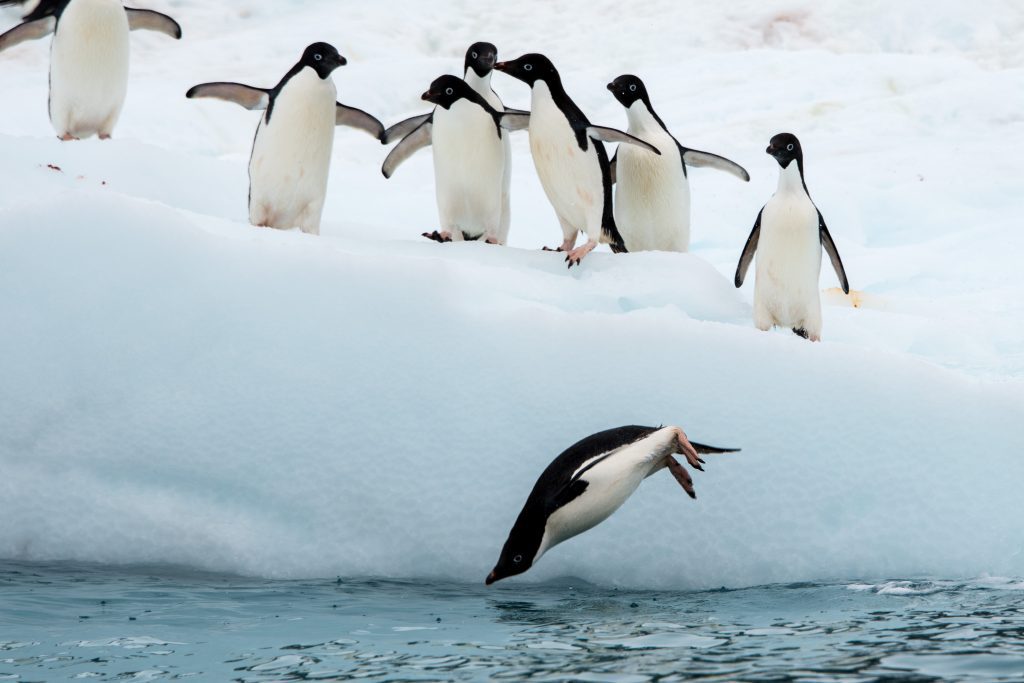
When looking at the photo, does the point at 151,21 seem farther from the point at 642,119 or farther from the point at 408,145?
the point at 642,119

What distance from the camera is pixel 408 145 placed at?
4.85m

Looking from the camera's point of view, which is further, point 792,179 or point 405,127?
point 405,127

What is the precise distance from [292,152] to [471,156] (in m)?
0.58

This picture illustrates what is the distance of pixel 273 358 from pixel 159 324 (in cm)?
26

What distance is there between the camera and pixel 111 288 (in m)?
2.75

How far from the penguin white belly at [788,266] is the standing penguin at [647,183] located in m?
0.48

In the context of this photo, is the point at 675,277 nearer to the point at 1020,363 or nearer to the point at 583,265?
the point at 583,265

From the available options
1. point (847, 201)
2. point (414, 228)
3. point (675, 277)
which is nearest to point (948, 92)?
point (847, 201)

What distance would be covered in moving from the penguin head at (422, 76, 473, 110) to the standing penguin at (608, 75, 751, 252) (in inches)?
20.1

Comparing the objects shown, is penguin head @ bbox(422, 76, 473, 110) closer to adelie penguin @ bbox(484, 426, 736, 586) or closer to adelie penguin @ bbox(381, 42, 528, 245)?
adelie penguin @ bbox(381, 42, 528, 245)

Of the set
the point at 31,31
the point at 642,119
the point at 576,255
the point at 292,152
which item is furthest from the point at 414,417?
the point at 31,31

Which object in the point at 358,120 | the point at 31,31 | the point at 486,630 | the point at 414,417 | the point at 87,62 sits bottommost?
the point at 486,630

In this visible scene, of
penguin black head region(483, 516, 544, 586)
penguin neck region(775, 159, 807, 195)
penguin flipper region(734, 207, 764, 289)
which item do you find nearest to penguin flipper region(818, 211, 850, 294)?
penguin neck region(775, 159, 807, 195)

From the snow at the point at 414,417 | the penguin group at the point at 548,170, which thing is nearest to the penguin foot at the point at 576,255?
the penguin group at the point at 548,170
